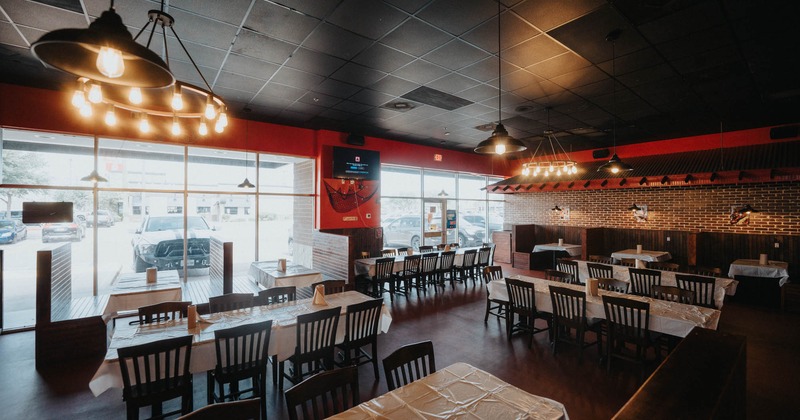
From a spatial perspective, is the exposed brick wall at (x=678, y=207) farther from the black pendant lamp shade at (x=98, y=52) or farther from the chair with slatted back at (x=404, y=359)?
the black pendant lamp shade at (x=98, y=52)

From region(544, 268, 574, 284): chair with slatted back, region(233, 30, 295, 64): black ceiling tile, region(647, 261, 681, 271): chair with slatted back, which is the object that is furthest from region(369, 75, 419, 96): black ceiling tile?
region(647, 261, 681, 271): chair with slatted back

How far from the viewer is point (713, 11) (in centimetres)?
316

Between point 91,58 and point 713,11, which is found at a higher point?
point 713,11

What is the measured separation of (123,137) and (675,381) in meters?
7.66

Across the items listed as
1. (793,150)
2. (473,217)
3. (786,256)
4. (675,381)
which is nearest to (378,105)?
(675,381)

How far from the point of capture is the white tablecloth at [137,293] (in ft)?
14.0

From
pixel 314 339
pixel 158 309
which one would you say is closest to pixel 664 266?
pixel 314 339

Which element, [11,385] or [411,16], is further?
[11,385]

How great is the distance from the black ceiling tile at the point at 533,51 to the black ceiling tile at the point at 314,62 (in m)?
2.09

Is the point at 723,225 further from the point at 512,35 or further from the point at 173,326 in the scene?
the point at 173,326

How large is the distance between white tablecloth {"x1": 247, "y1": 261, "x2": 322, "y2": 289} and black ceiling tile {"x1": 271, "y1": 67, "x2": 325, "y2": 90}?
296 centimetres

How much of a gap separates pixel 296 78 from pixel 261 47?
934 mm

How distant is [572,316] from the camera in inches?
163

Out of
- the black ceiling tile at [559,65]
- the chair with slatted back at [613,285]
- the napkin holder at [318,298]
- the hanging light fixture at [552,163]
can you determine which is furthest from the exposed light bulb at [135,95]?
the hanging light fixture at [552,163]
